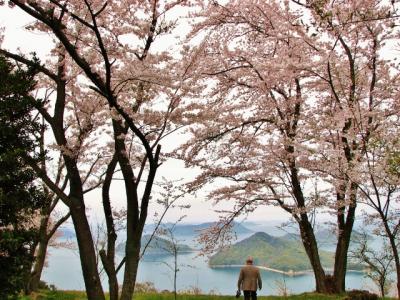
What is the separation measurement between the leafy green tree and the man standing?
5.31 metres

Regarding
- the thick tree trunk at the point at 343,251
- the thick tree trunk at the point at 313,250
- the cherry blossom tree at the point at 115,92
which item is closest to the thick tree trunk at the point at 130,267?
the cherry blossom tree at the point at 115,92

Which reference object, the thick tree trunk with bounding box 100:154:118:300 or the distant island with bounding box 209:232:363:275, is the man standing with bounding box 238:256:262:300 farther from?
the distant island with bounding box 209:232:363:275

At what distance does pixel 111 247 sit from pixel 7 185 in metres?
2.83

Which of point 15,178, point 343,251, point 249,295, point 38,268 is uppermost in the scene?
point 15,178

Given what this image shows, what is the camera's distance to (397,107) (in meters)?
13.1

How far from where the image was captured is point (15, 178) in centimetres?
876

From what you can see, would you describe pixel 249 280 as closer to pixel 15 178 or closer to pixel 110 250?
pixel 110 250

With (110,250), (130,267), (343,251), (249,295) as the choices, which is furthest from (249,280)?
(343,251)

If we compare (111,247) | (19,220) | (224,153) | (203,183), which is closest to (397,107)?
(224,153)

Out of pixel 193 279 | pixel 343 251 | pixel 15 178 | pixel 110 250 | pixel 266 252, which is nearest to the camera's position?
pixel 15 178

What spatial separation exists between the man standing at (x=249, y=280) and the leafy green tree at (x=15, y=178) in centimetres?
531

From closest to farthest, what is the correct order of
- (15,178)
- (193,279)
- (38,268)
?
1. (15,178)
2. (193,279)
3. (38,268)

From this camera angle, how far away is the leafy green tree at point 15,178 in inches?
330

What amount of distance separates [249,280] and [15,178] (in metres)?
6.22
